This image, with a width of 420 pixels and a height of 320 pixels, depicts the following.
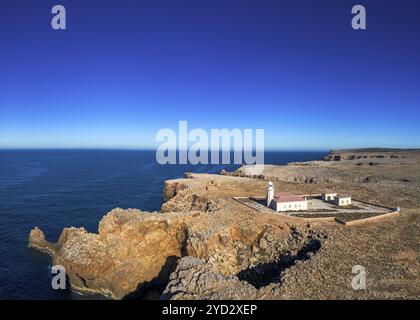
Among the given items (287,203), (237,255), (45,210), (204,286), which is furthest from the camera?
(45,210)

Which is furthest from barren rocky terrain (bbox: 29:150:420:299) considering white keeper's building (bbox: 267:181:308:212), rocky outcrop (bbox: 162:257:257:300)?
white keeper's building (bbox: 267:181:308:212)

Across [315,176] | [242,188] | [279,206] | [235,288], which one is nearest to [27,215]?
[242,188]

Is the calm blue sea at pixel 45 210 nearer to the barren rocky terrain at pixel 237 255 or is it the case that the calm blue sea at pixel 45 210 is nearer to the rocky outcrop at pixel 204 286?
the barren rocky terrain at pixel 237 255

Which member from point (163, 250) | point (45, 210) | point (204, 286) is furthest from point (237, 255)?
point (45, 210)

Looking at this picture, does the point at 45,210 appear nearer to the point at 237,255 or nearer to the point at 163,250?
the point at 163,250

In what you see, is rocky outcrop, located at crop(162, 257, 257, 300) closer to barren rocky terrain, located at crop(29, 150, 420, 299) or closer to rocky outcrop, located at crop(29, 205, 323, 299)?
barren rocky terrain, located at crop(29, 150, 420, 299)

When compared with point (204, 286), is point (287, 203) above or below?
above

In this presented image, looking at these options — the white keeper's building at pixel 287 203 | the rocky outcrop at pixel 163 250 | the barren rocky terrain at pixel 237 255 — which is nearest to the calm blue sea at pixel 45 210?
the barren rocky terrain at pixel 237 255

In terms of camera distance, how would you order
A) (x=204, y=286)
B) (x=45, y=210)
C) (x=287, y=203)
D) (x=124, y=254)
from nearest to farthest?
(x=204, y=286)
(x=124, y=254)
(x=287, y=203)
(x=45, y=210)
